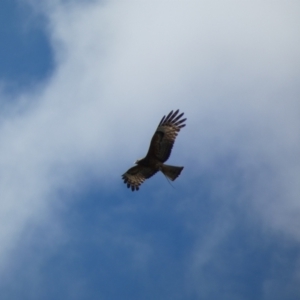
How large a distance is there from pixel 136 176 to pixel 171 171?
2.01 m

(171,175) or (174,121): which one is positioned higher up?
(174,121)

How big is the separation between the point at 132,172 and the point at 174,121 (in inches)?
100

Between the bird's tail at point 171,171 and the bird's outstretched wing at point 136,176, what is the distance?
107 cm

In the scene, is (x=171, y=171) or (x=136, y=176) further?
(x=136, y=176)

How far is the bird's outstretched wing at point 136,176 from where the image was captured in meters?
24.9

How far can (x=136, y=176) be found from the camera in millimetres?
25125

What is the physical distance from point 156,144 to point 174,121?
1.12 metres

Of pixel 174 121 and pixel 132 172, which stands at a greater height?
pixel 174 121

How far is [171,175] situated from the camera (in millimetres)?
23531

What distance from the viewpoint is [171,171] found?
2358 cm

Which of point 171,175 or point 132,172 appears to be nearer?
point 171,175

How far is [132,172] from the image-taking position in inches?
989

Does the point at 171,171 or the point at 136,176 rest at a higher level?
the point at 136,176

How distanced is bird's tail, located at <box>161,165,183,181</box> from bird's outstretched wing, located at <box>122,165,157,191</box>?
42.2 inches
